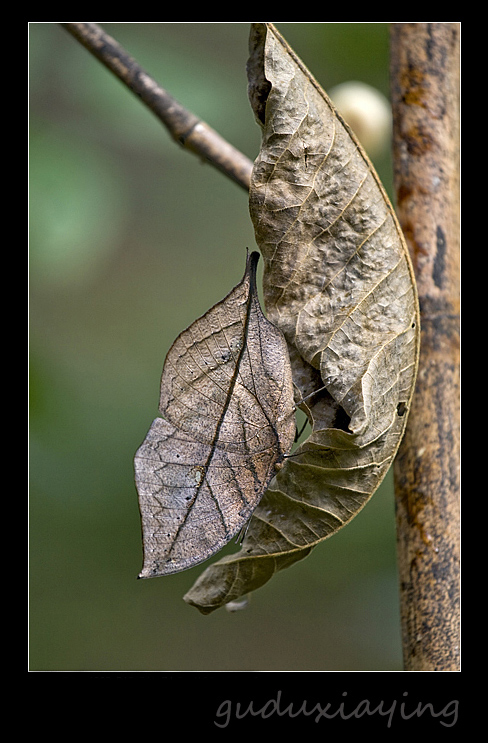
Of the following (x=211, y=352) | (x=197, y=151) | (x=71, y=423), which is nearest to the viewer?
(x=211, y=352)

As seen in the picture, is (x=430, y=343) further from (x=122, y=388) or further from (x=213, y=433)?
(x=122, y=388)

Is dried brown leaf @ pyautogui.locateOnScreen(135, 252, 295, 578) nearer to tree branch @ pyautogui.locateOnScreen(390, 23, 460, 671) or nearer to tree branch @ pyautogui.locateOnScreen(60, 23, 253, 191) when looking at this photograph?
tree branch @ pyautogui.locateOnScreen(390, 23, 460, 671)

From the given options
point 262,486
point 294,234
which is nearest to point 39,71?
point 294,234

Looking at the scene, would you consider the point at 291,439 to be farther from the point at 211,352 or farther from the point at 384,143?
the point at 384,143

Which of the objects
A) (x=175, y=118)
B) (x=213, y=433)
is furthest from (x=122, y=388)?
(x=213, y=433)

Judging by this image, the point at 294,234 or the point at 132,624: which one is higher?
the point at 294,234

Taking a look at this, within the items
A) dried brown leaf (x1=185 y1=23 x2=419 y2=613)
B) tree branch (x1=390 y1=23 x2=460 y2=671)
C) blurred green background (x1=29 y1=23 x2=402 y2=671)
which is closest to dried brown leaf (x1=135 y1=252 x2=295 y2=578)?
dried brown leaf (x1=185 y1=23 x2=419 y2=613)

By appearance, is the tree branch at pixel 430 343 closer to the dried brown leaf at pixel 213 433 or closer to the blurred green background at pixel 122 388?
the dried brown leaf at pixel 213 433
